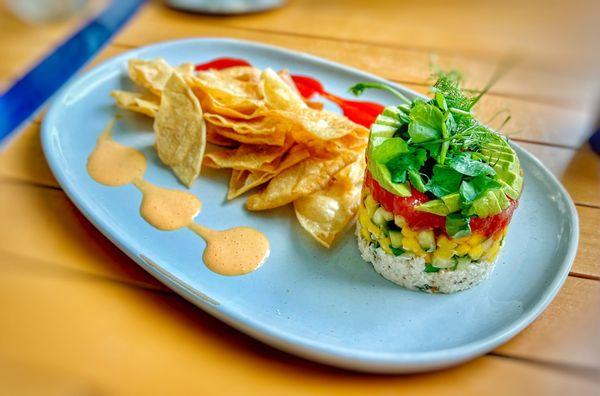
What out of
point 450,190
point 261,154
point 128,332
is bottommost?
point 128,332

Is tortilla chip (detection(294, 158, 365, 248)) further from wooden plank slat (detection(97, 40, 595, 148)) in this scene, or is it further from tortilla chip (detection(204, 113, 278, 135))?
wooden plank slat (detection(97, 40, 595, 148))

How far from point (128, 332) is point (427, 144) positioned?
0.75 metres

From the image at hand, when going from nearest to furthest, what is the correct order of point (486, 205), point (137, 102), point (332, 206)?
1. point (486, 205)
2. point (332, 206)
3. point (137, 102)

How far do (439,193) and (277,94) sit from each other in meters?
0.64

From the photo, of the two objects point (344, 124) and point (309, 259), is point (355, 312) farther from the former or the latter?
point (344, 124)

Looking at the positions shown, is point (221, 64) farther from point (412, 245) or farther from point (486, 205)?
point (486, 205)

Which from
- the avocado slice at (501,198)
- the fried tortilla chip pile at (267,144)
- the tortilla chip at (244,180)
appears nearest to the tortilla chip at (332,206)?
the fried tortilla chip pile at (267,144)

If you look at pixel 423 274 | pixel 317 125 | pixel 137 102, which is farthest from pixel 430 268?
pixel 137 102

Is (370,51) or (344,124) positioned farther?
(370,51)

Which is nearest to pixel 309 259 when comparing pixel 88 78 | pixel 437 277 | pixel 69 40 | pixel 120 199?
pixel 437 277

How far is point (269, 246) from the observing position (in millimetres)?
1567

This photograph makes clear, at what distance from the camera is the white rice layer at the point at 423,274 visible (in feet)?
4.63

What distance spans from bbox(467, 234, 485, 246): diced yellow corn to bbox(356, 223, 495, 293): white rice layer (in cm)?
7

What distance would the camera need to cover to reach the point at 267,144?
172cm
